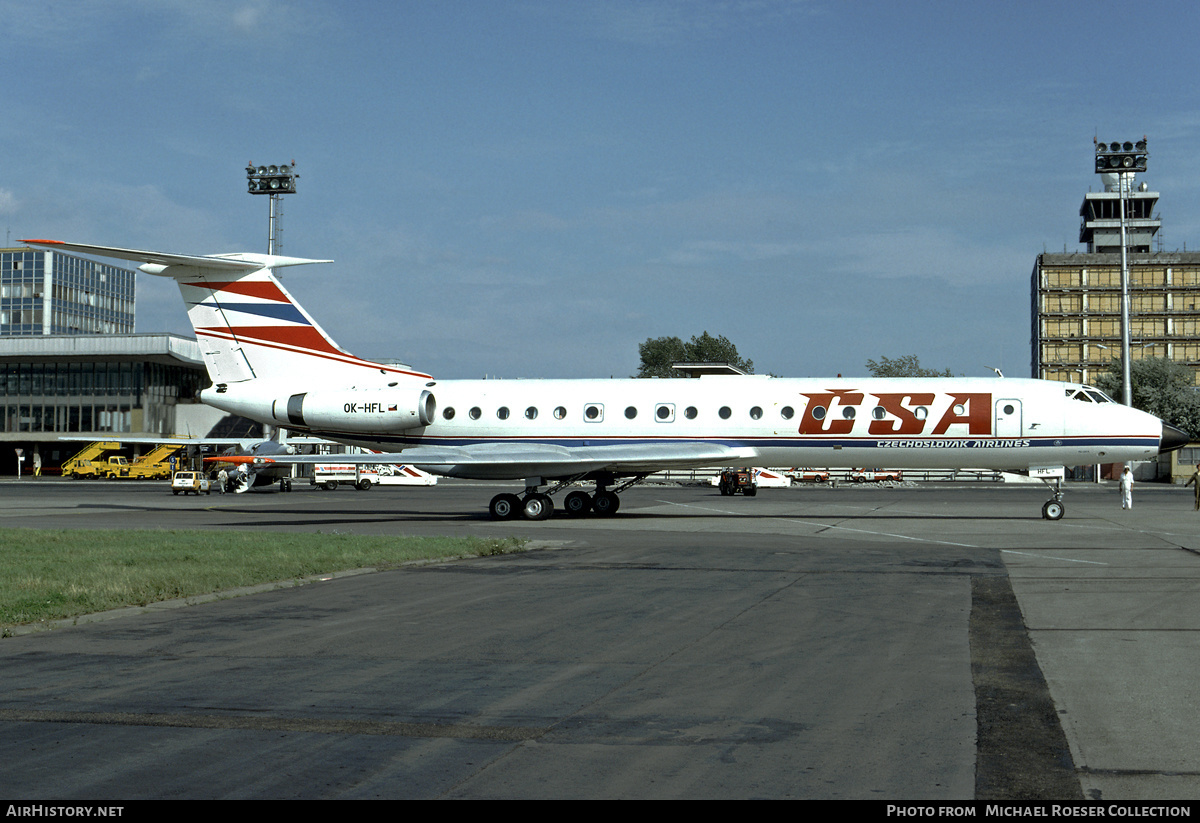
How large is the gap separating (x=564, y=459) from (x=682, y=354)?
108 metres

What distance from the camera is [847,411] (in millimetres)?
26609

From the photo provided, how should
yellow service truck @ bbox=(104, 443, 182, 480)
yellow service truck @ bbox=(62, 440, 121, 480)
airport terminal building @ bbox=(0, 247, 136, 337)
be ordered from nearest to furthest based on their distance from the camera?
yellow service truck @ bbox=(104, 443, 182, 480) < yellow service truck @ bbox=(62, 440, 121, 480) < airport terminal building @ bbox=(0, 247, 136, 337)

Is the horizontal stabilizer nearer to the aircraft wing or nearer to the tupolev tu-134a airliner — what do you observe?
the tupolev tu-134a airliner

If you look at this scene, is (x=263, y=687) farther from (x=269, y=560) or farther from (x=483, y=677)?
(x=269, y=560)

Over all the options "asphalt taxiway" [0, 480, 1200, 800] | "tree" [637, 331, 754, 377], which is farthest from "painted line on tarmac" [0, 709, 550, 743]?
"tree" [637, 331, 754, 377]

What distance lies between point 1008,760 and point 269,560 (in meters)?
11.8

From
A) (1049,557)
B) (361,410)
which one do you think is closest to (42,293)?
(361,410)

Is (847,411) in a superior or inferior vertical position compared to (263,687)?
superior

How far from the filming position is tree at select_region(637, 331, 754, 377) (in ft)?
429

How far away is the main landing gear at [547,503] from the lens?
27.3 m

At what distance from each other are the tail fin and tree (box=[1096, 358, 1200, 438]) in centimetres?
6990

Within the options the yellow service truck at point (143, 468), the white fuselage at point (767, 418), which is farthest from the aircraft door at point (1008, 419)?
the yellow service truck at point (143, 468)

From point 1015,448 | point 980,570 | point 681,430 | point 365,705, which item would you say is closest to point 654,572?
point 980,570

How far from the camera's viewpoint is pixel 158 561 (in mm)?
15125
